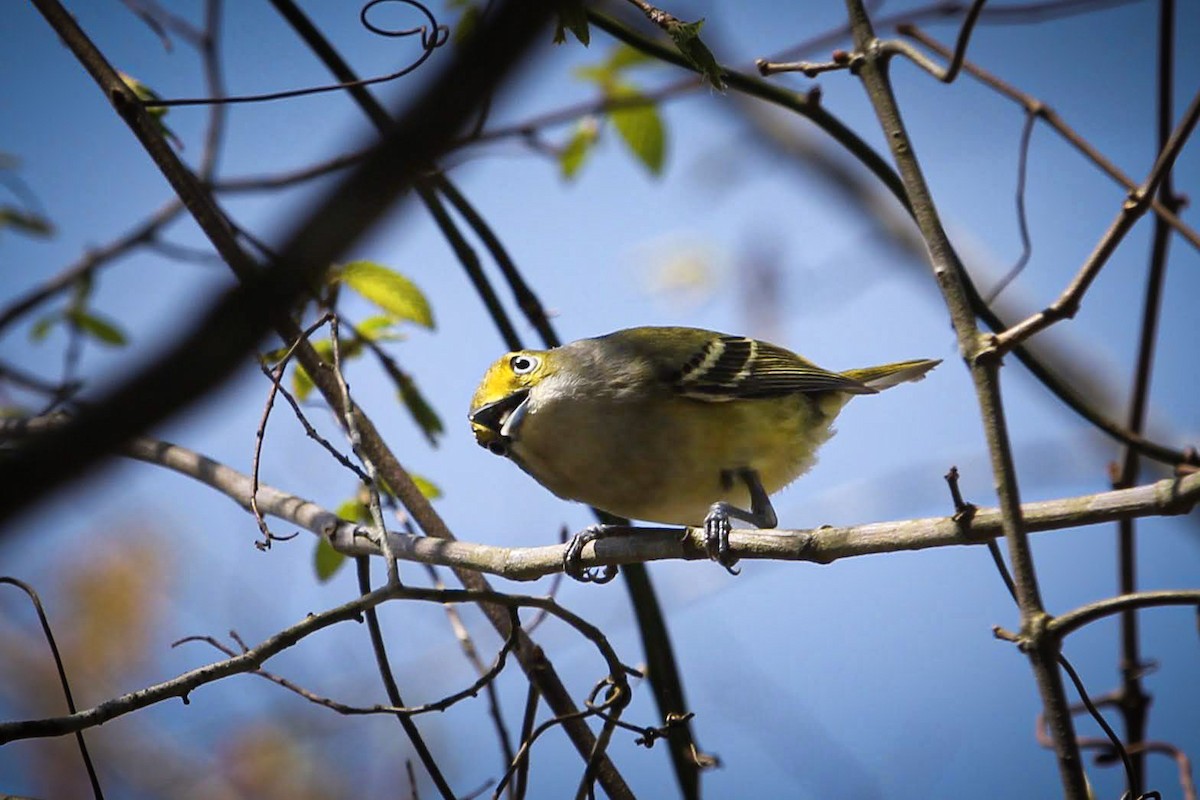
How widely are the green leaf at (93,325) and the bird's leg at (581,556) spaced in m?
2.35

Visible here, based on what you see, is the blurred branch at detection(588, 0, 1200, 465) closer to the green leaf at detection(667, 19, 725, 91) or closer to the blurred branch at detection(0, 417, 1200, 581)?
the green leaf at detection(667, 19, 725, 91)

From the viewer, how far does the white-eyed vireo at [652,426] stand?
11.7 feet

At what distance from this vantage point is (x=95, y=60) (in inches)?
113

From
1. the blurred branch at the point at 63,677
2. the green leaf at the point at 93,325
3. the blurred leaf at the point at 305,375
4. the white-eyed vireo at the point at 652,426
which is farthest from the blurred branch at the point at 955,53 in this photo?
the green leaf at the point at 93,325

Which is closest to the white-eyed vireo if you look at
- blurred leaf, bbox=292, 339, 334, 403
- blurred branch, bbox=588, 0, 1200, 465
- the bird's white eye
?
the bird's white eye

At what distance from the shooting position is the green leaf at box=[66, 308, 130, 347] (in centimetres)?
421

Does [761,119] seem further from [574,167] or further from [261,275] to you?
[261,275]

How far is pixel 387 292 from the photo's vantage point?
3.06 metres

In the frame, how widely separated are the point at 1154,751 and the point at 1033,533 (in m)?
1.60

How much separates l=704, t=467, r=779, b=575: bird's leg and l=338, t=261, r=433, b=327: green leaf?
3.49 feet

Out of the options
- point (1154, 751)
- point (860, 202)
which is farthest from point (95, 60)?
point (860, 202)

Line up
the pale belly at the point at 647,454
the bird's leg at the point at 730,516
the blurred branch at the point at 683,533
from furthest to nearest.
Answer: the pale belly at the point at 647,454, the bird's leg at the point at 730,516, the blurred branch at the point at 683,533

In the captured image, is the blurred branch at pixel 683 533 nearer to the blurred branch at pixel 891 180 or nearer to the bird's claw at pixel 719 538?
the bird's claw at pixel 719 538

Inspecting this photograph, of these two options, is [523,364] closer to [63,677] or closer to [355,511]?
[355,511]
